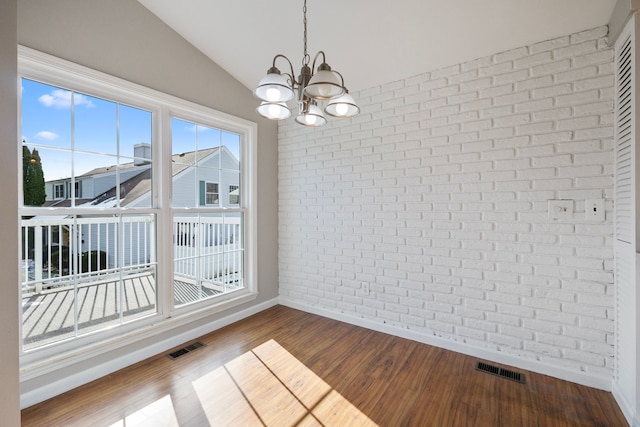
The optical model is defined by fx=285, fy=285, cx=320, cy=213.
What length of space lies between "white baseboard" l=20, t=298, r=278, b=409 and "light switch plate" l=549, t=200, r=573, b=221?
308cm

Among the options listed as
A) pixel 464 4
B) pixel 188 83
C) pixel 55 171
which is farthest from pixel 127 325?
pixel 464 4

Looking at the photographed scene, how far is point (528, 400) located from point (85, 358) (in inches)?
122

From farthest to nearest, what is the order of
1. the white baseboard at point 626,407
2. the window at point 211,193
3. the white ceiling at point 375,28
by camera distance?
the window at point 211,193 → the white ceiling at point 375,28 → the white baseboard at point 626,407

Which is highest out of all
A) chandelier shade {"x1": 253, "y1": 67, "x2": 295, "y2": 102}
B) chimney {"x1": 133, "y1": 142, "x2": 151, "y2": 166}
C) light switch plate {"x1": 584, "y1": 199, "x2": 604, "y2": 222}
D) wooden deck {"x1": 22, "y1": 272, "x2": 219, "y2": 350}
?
chandelier shade {"x1": 253, "y1": 67, "x2": 295, "y2": 102}

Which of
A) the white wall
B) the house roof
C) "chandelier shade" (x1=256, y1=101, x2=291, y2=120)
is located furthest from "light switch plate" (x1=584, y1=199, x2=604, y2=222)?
the house roof

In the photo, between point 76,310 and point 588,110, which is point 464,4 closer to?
point 588,110

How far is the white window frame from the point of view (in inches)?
74.7

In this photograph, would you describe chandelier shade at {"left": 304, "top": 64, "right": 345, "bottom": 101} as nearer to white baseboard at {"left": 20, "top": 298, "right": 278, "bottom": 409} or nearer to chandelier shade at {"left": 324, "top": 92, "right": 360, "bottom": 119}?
chandelier shade at {"left": 324, "top": 92, "right": 360, "bottom": 119}

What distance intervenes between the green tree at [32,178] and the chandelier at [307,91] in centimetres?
159

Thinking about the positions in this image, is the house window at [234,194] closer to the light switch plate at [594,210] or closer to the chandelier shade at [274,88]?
the chandelier shade at [274,88]

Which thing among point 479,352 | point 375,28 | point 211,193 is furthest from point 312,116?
point 479,352

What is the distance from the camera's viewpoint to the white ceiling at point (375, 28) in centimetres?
200

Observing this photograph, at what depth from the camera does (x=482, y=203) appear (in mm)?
2389

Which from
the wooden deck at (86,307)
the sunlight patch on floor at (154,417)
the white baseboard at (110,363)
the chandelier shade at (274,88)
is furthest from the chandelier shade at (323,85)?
the white baseboard at (110,363)
